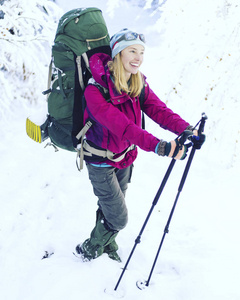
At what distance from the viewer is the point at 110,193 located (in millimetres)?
2621

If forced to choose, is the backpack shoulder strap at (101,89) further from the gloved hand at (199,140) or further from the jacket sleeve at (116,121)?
the gloved hand at (199,140)

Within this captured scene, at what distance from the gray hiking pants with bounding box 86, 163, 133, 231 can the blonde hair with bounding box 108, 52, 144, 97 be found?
812 mm

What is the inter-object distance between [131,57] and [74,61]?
0.55 m

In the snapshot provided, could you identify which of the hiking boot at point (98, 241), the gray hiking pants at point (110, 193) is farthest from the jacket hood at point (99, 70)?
the hiking boot at point (98, 241)

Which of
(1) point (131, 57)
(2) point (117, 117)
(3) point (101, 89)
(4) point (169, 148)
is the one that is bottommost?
(4) point (169, 148)

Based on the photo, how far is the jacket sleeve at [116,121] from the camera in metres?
1.96

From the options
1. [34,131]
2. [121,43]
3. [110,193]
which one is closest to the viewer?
[121,43]

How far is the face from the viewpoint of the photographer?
221cm

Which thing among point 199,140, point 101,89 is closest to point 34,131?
point 101,89

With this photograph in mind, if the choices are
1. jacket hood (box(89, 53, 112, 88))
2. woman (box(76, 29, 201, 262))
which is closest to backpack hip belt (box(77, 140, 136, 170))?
woman (box(76, 29, 201, 262))

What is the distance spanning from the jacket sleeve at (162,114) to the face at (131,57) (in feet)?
1.12

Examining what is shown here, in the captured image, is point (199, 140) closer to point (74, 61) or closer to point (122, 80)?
point (122, 80)

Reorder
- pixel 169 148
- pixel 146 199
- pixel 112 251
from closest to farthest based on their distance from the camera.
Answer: pixel 169 148, pixel 112 251, pixel 146 199

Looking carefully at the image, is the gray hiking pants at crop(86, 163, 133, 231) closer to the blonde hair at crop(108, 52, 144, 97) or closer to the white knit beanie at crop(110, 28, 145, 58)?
the blonde hair at crop(108, 52, 144, 97)
